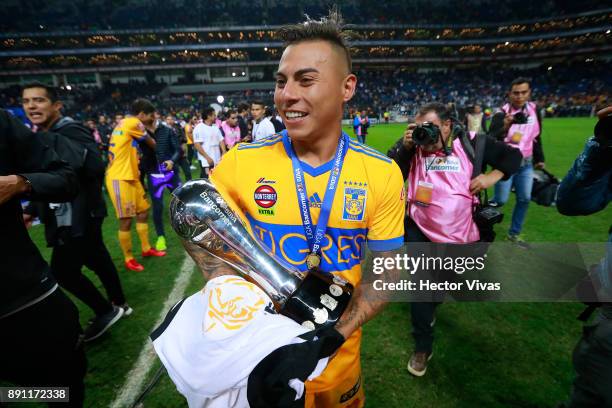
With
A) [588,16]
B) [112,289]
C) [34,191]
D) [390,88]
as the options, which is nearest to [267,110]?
[112,289]

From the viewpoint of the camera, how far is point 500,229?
5.74 m

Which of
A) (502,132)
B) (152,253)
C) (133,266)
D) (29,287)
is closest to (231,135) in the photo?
(152,253)

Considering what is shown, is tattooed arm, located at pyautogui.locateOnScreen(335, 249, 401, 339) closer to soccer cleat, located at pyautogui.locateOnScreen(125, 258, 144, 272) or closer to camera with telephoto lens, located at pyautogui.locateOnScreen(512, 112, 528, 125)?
camera with telephoto lens, located at pyautogui.locateOnScreen(512, 112, 528, 125)

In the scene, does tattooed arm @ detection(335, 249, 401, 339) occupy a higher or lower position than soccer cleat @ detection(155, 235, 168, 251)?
higher

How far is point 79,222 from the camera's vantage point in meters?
3.03

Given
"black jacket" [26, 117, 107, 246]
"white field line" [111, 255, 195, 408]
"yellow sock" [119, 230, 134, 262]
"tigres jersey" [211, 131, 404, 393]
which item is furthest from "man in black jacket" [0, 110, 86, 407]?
"yellow sock" [119, 230, 134, 262]

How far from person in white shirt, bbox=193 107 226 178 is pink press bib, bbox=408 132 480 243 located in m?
5.99

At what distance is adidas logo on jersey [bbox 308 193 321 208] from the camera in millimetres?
1533

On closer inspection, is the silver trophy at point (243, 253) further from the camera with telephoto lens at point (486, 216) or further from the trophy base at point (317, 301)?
the camera with telephoto lens at point (486, 216)

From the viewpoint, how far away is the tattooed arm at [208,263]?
1266 millimetres

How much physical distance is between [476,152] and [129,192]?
4643 mm

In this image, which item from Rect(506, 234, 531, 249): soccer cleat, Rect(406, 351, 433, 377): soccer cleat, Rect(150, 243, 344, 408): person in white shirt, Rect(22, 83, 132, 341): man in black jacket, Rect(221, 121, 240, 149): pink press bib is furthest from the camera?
Rect(221, 121, 240, 149): pink press bib

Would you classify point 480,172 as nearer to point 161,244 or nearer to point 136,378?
point 136,378

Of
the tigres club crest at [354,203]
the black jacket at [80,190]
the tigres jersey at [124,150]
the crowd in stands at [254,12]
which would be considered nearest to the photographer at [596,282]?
the tigres club crest at [354,203]
